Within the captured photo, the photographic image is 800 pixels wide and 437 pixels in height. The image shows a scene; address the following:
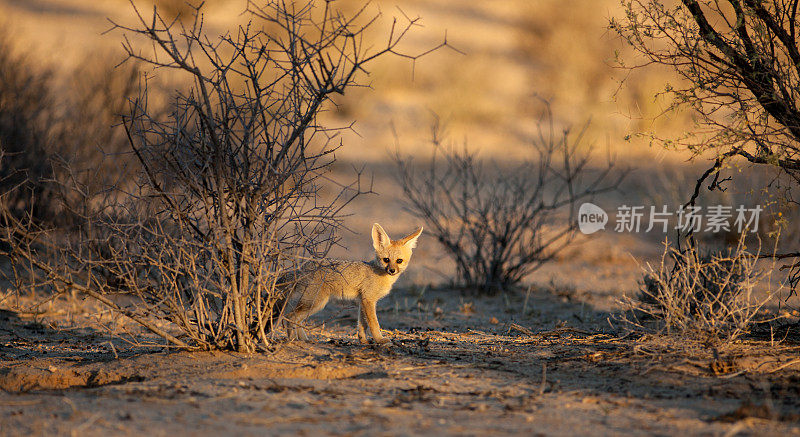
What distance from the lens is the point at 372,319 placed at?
6.09 metres

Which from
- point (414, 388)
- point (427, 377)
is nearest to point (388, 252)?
point (427, 377)

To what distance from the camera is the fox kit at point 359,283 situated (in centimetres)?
595

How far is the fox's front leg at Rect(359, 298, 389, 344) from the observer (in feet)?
19.5

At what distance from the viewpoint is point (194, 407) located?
13.2 feet

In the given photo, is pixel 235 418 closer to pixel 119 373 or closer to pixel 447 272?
pixel 119 373

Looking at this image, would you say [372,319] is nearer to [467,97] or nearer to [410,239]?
[410,239]

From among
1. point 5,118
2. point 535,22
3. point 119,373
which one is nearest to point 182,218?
point 119,373

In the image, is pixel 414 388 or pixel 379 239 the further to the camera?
pixel 379 239

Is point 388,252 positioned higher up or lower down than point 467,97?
lower down

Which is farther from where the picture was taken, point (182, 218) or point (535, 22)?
point (535, 22)

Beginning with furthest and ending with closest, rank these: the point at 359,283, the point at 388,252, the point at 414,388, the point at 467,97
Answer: the point at 467,97 → the point at 388,252 → the point at 359,283 → the point at 414,388

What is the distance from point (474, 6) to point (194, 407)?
32118 millimetres

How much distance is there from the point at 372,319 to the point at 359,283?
33cm

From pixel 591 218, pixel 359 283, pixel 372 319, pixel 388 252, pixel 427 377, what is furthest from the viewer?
pixel 591 218
